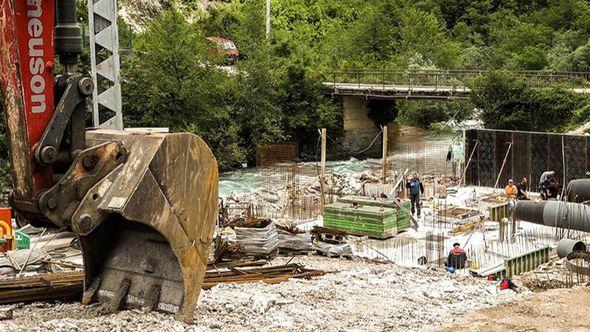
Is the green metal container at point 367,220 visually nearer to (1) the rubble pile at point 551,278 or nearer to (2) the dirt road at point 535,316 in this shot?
(1) the rubble pile at point 551,278

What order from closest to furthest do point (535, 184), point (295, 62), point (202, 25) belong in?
1. point (535, 184)
2. point (295, 62)
3. point (202, 25)

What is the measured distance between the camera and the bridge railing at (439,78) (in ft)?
132

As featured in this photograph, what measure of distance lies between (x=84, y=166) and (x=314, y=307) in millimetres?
3670

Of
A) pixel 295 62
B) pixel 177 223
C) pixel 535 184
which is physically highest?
pixel 295 62

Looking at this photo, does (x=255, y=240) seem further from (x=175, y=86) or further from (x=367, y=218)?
(x=175, y=86)

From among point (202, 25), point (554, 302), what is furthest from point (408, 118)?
point (554, 302)

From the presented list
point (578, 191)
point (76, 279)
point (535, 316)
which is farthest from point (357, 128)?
point (76, 279)

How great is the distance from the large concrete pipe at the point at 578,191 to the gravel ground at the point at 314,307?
1033 cm

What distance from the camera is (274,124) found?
149ft

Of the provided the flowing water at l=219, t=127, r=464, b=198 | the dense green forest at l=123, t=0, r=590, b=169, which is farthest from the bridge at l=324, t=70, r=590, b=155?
the flowing water at l=219, t=127, r=464, b=198

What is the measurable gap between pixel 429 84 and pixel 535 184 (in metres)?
21.5

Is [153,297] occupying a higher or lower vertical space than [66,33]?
lower

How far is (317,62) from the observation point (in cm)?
5509

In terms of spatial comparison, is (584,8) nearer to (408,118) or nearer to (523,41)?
(523,41)
